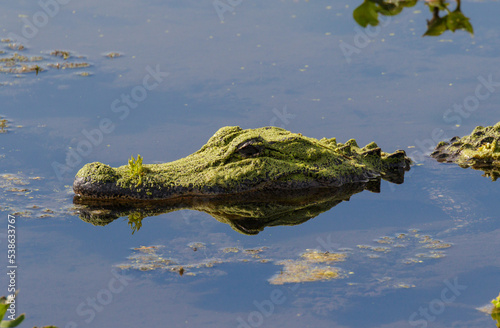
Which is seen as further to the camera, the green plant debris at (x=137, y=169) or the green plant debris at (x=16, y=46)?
the green plant debris at (x=16, y=46)

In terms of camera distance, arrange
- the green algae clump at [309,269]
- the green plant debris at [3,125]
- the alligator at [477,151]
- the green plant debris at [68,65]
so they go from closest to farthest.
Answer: the green algae clump at [309,269]
the alligator at [477,151]
the green plant debris at [3,125]
the green plant debris at [68,65]

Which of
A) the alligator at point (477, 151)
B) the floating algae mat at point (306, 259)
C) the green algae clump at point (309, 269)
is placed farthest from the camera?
the alligator at point (477, 151)

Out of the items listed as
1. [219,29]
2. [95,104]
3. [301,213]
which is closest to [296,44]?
[219,29]

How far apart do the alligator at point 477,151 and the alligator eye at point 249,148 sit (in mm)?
2866

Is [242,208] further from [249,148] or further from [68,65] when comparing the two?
[68,65]

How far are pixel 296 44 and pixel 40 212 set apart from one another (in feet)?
24.9

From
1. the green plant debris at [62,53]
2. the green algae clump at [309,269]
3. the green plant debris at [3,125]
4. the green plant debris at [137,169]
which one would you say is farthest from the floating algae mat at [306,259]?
the green plant debris at [62,53]

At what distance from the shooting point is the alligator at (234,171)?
10438 millimetres

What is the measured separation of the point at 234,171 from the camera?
34.8 feet

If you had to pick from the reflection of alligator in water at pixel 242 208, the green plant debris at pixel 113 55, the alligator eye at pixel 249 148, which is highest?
the green plant debris at pixel 113 55

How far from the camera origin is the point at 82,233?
32.3 feet

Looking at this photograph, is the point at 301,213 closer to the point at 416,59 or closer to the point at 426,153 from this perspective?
the point at 426,153

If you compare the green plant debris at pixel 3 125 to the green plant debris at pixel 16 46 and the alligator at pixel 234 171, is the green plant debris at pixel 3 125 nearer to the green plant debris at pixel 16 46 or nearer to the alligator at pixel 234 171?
the alligator at pixel 234 171

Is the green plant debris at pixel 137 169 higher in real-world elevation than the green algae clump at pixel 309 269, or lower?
higher
